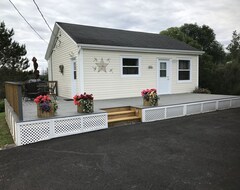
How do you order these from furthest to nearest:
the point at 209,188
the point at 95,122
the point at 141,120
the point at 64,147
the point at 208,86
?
the point at 208,86 < the point at 141,120 < the point at 95,122 < the point at 64,147 < the point at 209,188

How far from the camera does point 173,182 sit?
2.57 metres

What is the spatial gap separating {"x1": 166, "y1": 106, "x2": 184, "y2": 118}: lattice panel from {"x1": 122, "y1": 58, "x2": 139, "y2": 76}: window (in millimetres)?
3336

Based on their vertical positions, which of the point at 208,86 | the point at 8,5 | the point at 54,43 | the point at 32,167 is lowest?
the point at 32,167

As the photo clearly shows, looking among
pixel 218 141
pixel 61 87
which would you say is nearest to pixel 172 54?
pixel 61 87

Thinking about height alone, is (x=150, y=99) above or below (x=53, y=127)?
above

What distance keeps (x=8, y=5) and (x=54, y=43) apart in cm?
359

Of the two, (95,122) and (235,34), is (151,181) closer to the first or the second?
(95,122)

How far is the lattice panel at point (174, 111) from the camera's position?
6.72 meters

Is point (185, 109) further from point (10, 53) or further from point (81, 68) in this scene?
point (10, 53)

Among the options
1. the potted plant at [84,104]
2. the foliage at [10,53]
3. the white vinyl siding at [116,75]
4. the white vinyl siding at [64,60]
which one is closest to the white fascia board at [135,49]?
the white vinyl siding at [116,75]

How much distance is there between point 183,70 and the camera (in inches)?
445

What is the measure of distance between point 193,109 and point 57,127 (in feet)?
16.8

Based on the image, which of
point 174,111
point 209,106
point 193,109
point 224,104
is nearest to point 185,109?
point 193,109

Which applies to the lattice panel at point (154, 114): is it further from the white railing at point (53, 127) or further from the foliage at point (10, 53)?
the foliage at point (10, 53)
